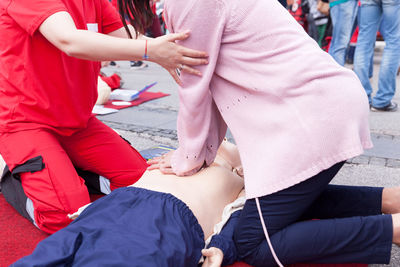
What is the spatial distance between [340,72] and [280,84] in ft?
0.64

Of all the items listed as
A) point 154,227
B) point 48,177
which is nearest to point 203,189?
point 154,227

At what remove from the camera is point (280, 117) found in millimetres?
1249

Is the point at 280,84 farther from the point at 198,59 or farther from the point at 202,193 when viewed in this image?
the point at 202,193

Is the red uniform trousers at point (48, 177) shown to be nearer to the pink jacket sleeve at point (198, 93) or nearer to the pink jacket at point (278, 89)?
the pink jacket sleeve at point (198, 93)

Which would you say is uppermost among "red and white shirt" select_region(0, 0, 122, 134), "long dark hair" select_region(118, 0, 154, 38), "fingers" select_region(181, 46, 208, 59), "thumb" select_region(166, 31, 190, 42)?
"long dark hair" select_region(118, 0, 154, 38)

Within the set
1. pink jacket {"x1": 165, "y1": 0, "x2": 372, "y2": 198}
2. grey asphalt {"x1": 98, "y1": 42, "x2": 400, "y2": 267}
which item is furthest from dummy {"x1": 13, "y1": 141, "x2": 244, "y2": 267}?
grey asphalt {"x1": 98, "y1": 42, "x2": 400, "y2": 267}

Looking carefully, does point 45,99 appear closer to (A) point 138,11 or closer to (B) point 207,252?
(A) point 138,11

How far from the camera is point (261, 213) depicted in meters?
1.31

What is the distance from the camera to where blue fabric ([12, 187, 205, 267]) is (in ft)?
3.81

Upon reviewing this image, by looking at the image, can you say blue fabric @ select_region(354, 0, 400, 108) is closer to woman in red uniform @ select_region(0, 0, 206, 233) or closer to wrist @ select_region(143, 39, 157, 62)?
woman in red uniform @ select_region(0, 0, 206, 233)

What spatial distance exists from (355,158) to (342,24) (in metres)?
2.07

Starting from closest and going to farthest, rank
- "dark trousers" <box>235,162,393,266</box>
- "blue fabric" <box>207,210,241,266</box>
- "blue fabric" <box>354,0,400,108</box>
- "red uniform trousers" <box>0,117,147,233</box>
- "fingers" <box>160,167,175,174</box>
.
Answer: "dark trousers" <box>235,162,393,266</box>, "blue fabric" <box>207,210,241,266</box>, "fingers" <box>160,167,175,174</box>, "red uniform trousers" <box>0,117,147,233</box>, "blue fabric" <box>354,0,400,108</box>

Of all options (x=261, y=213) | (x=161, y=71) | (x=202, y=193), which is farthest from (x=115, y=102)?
(x=261, y=213)

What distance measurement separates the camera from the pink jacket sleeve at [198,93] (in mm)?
1256
